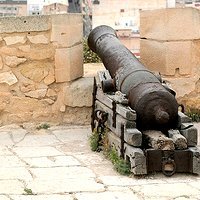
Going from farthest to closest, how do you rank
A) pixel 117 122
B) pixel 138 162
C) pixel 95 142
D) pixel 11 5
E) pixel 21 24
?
pixel 11 5, pixel 21 24, pixel 95 142, pixel 117 122, pixel 138 162

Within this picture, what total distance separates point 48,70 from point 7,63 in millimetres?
481

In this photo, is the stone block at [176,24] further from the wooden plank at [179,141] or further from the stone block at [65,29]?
the wooden plank at [179,141]

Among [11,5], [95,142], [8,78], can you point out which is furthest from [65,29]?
[11,5]

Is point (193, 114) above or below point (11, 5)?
below

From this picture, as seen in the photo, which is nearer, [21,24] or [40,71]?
[21,24]

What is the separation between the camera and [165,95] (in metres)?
4.88

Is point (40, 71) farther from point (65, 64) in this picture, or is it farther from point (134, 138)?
point (134, 138)

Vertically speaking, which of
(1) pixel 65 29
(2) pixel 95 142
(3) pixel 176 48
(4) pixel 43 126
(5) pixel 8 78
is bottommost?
(4) pixel 43 126

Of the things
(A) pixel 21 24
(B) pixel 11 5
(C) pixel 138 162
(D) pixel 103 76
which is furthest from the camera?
(B) pixel 11 5

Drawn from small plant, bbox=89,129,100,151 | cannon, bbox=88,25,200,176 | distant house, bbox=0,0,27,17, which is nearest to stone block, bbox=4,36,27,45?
small plant, bbox=89,129,100,151

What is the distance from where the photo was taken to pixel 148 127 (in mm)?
4934

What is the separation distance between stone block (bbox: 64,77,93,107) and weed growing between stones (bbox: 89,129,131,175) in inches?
38.9

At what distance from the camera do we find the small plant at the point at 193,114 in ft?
23.6

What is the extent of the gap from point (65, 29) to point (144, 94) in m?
2.40
